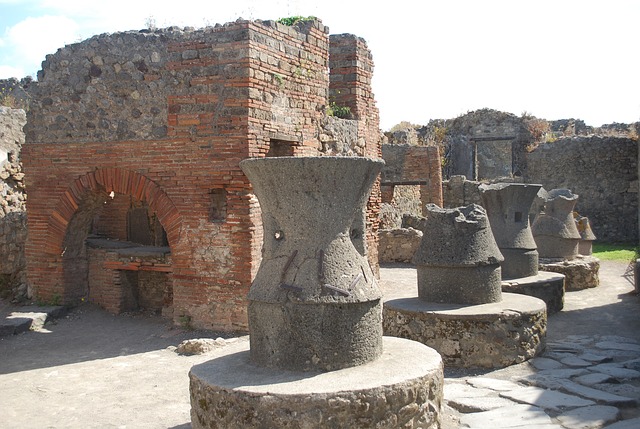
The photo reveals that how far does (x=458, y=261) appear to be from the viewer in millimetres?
7199

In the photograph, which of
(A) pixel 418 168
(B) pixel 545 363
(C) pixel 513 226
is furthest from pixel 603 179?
(B) pixel 545 363

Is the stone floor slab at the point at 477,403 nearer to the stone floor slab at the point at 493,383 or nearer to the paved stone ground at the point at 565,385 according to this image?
the paved stone ground at the point at 565,385

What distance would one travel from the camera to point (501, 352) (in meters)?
6.69

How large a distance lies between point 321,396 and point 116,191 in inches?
229

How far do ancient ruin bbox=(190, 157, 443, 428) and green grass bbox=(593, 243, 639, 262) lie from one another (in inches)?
516

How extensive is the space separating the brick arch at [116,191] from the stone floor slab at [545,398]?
14.9 feet

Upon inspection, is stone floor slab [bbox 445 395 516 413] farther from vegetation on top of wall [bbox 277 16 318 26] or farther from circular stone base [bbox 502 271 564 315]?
vegetation on top of wall [bbox 277 16 318 26]

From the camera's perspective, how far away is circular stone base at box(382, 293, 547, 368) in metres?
6.69

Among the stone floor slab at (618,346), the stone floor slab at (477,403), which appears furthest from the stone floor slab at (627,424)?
the stone floor slab at (618,346)

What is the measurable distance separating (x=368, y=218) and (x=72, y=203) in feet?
14.8

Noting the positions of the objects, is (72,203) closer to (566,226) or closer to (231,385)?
(231,385)

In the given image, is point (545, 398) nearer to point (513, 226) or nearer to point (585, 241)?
point (513, 226)

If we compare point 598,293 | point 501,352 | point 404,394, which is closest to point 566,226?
point 598,293

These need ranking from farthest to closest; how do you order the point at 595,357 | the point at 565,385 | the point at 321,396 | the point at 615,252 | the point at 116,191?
the point at 615,252
the point at 116,191
the point at 595,357
the point at 565,385
the point at 321,396
